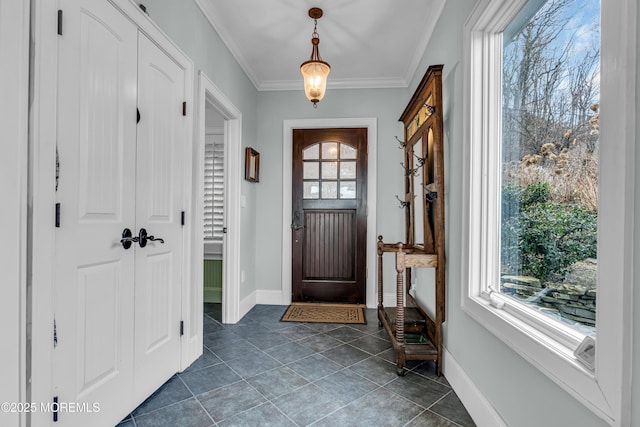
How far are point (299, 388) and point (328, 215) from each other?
7.04ft

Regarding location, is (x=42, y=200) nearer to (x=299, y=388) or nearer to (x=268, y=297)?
(x=299, y=388)

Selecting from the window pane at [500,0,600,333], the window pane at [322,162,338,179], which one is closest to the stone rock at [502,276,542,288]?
the window pane at [500,0,600,333]

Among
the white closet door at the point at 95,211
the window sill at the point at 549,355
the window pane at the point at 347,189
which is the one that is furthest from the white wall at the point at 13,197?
the window pane at the point at 347,189

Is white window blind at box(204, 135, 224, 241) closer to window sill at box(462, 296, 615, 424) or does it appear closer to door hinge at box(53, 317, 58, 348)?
door hinge at box(53, 317, 58, 348)

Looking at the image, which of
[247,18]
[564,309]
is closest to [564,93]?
[564,309]

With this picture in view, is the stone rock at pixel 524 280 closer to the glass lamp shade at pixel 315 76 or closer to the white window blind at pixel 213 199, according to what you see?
the glass lamp shade at pixel 315 76

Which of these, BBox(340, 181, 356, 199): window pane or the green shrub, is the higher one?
BBox(340, 181, 356, 199): window pane

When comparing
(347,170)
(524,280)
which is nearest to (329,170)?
(347,170)

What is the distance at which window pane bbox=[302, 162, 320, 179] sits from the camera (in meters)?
3.82

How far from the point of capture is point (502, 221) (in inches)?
64.3

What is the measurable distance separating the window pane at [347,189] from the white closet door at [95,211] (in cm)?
246

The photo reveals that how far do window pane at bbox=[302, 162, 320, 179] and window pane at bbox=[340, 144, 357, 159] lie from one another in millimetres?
332

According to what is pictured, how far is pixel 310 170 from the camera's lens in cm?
382

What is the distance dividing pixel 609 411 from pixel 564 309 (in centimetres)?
39
